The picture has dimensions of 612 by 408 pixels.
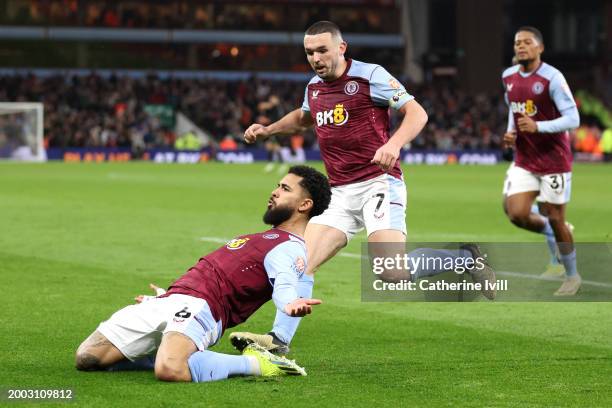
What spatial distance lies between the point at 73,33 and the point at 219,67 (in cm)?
749

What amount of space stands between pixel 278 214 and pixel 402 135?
46.7 inches

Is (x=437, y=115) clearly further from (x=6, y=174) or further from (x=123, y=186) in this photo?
(x=123, y=186)

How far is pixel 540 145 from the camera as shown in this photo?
38.2 feet

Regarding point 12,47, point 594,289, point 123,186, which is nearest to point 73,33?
point 12,47

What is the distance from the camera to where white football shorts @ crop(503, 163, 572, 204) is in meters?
11.5

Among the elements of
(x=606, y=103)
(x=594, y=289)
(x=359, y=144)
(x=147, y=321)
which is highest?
(x=359, y=144)

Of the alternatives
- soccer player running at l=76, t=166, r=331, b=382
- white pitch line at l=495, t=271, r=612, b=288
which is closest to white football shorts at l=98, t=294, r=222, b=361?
soccer player running at l=76, t=166, r=331, b=382

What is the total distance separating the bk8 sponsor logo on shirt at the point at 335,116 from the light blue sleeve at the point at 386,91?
9.2 inches

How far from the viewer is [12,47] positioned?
5597 cm

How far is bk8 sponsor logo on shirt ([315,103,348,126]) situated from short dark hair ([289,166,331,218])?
141 cm

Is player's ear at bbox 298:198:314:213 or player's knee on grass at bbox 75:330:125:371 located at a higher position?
player's ear at bbox 298:198:314:213

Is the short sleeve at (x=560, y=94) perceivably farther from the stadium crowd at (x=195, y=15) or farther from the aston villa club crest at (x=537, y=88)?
the stadium crowd at (x=195, y=15)

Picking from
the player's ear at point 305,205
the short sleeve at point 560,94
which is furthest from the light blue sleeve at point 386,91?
the short sleeve at point 560,94

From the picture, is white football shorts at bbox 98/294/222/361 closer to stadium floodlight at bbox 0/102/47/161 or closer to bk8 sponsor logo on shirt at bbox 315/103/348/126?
bk8 sponsor logo on shirt at bbox 315/103/348/126
